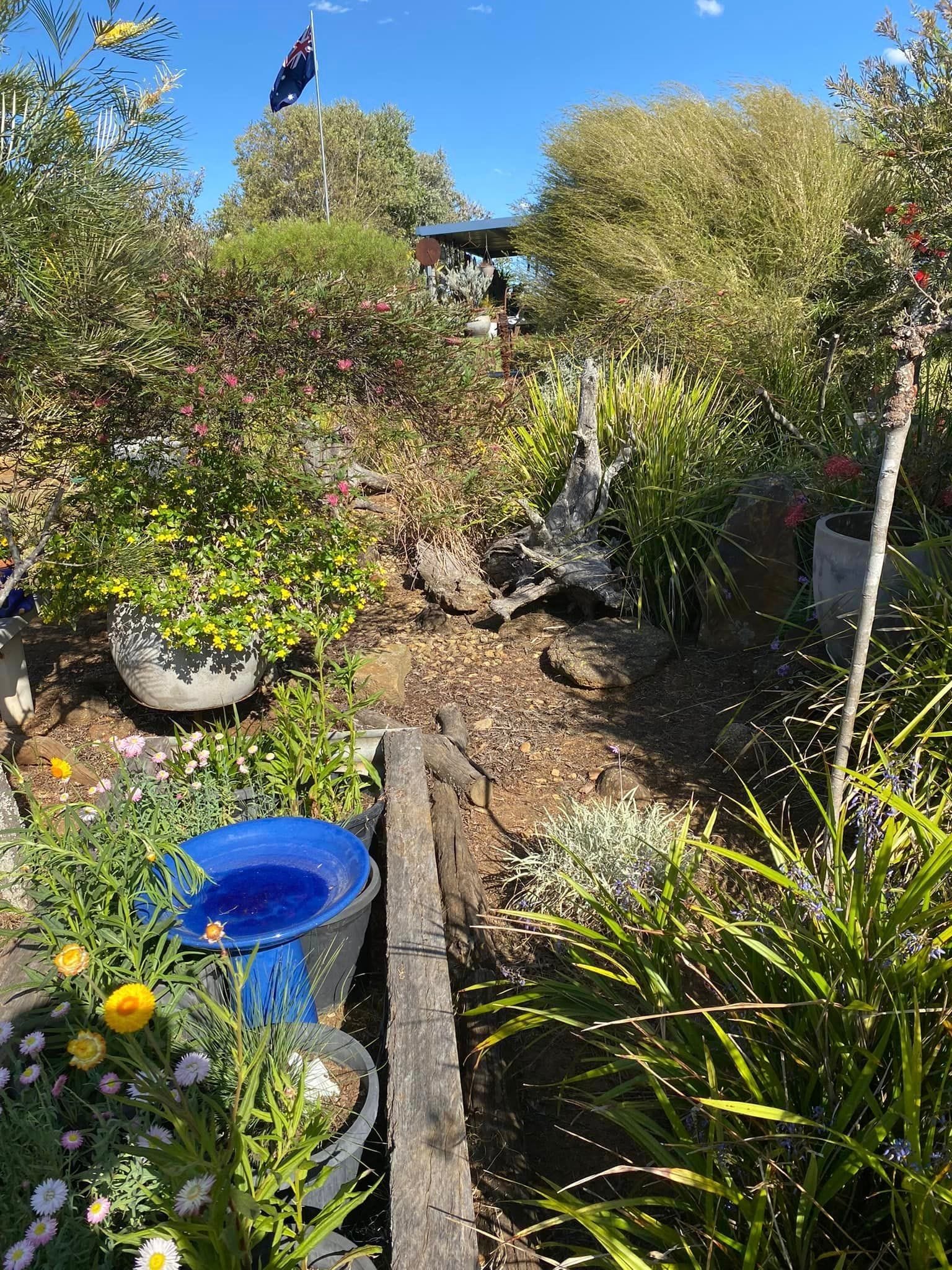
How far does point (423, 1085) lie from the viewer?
63.1 inches

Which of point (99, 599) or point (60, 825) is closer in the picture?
point (60, 825)

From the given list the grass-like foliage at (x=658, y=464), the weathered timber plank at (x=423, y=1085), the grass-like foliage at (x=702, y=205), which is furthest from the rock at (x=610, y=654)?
the grass-like foliage at (x=702, y=205)

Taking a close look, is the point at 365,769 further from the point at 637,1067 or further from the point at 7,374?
the point at 7,374

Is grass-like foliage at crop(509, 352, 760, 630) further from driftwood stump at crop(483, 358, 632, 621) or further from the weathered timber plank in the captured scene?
the weathered timber plank

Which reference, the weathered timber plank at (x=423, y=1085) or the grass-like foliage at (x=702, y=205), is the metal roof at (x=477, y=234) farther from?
the weathered timber plank at (x=423, y=1085)

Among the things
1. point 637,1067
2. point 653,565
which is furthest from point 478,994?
point 653,565

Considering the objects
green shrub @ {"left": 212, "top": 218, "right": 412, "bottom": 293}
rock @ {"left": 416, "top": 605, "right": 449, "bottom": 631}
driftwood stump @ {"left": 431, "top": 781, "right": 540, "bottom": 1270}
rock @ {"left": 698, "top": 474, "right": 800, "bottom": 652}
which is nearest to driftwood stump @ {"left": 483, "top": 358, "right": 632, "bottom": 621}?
rock @ {"left": 416, "top": 605, "right": 449, "bottom": 631}

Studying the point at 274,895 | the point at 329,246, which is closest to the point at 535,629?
the point at 274,895

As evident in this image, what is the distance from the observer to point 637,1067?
5.75ft

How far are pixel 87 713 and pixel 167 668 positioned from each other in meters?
0.67

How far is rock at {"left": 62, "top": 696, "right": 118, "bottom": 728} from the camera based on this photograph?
3.75 m

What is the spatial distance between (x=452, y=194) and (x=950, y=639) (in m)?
39.7

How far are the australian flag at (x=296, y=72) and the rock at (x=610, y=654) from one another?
1513 cm

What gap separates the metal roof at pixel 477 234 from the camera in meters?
14.6
